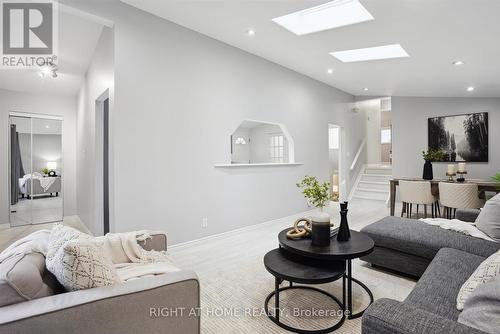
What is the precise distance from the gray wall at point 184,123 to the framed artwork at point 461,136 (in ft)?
12.4

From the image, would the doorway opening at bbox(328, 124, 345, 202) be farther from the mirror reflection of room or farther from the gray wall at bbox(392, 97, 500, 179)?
the mirror reflection of room

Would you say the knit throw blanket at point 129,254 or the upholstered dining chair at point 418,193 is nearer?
the knit throw blanket at point 129,254

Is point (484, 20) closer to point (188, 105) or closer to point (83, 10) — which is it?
point (188, 105)

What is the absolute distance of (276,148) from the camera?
8.25m

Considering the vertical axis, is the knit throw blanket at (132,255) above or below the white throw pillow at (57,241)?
below

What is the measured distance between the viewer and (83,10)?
2.78 m

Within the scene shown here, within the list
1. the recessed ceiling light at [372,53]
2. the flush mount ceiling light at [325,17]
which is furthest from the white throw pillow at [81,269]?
the recessed ceiling light at [372,53]

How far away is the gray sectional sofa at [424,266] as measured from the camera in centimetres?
109

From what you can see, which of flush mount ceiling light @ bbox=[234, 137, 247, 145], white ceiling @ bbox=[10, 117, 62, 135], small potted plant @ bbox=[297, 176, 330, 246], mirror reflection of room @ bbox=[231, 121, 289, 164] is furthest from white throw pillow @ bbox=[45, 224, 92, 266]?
flush mount ceiling light @ bbox=[234, 137, 247, 145]

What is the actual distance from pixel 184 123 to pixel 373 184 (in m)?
6.21

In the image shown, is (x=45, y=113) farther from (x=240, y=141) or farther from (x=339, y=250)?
(x=339, y=250)

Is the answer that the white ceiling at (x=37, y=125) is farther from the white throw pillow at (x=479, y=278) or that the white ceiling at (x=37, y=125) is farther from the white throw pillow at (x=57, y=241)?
the white throw pillow at (x=479, y=278)

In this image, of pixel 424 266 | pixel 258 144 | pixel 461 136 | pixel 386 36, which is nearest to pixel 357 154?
pixel 461 136

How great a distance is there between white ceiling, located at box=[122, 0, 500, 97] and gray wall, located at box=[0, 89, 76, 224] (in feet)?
13.2
